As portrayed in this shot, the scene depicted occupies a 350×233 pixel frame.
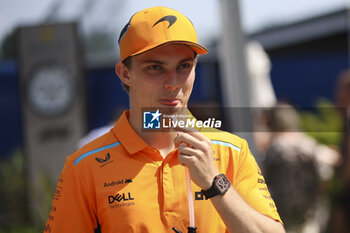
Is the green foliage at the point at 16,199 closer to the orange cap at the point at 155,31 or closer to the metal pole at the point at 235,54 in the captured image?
the metal pole at the point at 235,54

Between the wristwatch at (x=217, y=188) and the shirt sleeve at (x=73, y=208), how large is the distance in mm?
445

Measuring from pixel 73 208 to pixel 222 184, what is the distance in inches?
21.8

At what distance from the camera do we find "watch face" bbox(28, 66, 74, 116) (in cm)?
723

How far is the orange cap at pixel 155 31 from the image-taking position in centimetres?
179

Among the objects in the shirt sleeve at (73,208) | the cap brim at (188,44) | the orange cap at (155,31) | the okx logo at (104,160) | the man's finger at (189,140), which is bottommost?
the shirt sleeve at (73,208)

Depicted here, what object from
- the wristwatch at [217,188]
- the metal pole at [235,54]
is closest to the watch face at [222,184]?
the wristwatch at [217,188]

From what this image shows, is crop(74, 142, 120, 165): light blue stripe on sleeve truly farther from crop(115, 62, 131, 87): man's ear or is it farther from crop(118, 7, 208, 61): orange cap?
crop(118, 7, 208, 61): orange cap

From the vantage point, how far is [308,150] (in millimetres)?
5180

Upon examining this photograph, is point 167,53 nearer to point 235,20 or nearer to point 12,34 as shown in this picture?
point 235,20

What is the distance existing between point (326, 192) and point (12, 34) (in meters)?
6.52

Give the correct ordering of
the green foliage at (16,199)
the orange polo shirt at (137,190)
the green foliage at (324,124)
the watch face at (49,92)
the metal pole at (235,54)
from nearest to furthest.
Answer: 1. the orange polo shirt at (137,190)
2. the metal pole at (235,54)
3. the green foliage at (324,124)
4. the green foliage at (16,199)
5. the watch face at (49,92)

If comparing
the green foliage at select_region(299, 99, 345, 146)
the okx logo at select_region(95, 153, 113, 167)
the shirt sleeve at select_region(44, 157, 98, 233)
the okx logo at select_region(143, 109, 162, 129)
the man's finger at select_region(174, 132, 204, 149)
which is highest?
the okx logo at select_region(143, 109, 162, 129)

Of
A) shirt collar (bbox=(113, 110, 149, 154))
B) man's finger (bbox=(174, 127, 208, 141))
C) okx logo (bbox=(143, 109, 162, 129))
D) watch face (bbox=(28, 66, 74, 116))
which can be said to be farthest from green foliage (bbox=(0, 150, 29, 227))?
man's finger (bbox=(174, 127, 208, 141))

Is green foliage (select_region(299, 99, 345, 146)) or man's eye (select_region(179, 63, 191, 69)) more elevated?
man's eye (select_region(179, 63, 191, 69))
